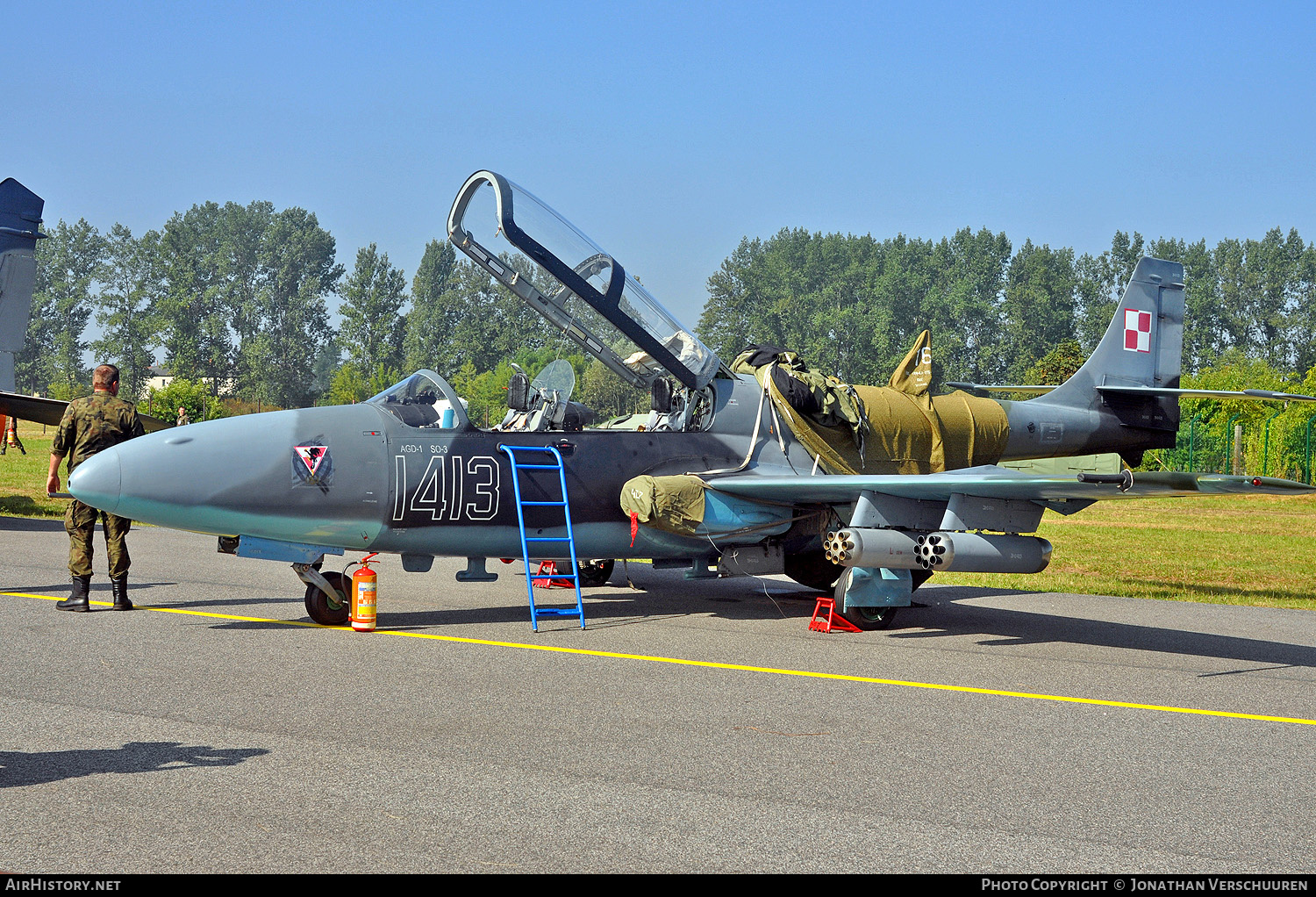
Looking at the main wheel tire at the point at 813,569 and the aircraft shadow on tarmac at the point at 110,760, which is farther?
the main wheel tire at the point at 813,569

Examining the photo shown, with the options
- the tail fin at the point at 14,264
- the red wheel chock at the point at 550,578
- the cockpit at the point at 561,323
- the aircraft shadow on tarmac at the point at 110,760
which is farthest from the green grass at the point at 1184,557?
the tail fin at the point at 14,264

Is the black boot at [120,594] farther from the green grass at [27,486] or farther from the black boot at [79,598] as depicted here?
the green grass at [27,486]

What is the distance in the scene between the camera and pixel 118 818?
438 cm

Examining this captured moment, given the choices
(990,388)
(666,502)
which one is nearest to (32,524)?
(666,502)

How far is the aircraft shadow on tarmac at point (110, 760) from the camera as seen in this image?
4.97 meters

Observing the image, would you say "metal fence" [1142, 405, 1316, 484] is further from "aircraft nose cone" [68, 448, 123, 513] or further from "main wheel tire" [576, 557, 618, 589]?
"aircraft nose cone" [68, 448, 123, 513]

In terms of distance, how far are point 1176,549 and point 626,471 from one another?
1382cm

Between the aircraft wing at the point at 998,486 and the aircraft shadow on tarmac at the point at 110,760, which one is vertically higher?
the aircraft wing at the point at 998,486

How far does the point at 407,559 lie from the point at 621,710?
4.32 metres

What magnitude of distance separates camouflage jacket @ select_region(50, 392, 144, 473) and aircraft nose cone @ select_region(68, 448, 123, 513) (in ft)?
5.22

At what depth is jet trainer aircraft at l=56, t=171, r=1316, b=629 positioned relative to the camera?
9.12m

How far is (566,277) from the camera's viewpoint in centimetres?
1060

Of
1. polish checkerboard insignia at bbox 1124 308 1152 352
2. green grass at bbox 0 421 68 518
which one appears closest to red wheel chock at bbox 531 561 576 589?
green grass at bbox 0 421 68 518
